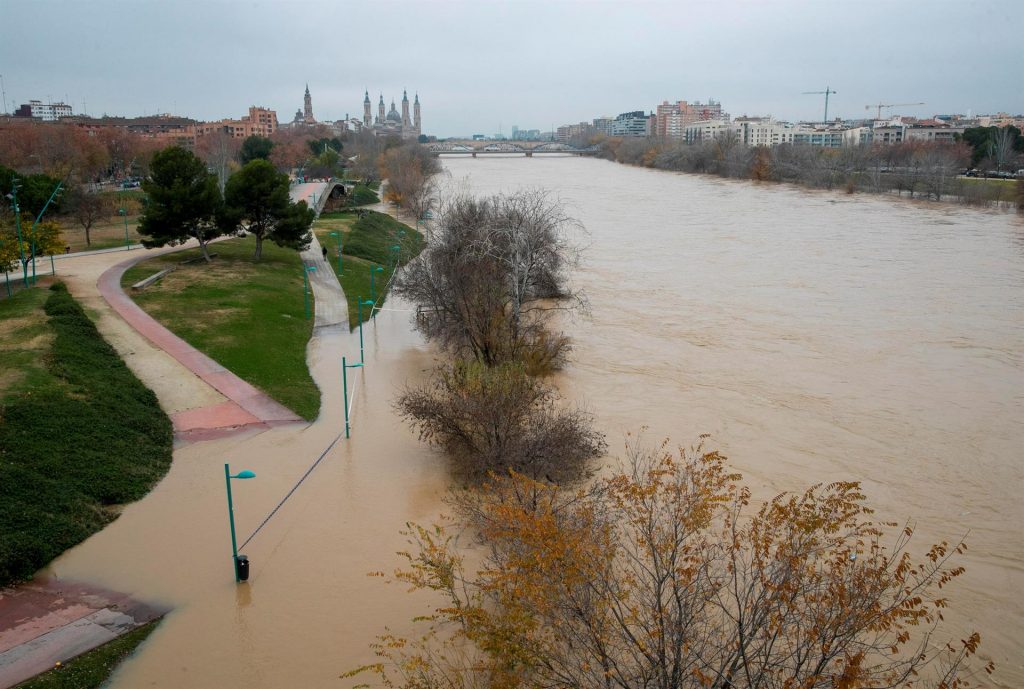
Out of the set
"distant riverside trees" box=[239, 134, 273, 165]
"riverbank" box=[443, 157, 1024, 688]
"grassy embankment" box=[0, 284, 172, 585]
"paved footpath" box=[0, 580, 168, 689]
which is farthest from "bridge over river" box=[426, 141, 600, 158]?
"paved footpath" box=[0, 580, 168, 689]

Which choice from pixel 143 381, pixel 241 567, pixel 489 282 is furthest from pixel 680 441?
pixel 143 381

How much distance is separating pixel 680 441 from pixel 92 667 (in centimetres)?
1275

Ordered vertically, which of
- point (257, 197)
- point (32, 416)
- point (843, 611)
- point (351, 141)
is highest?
point (351, 141)

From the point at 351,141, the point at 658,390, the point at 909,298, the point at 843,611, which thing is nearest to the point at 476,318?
the point at 658,390

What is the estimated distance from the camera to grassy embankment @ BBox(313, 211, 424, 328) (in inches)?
1453

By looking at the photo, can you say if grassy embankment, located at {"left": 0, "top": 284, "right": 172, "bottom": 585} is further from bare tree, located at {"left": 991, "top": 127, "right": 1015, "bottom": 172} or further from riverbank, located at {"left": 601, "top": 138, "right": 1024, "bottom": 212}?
bare tree, located at {"left": 991, "top": 127, "right": 1015, "bottom": 172}

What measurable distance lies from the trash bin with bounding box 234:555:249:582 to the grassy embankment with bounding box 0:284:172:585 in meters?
3.33

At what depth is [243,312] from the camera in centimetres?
2833

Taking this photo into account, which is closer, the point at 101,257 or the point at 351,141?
the point at 101,257

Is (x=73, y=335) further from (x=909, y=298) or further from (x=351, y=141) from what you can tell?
(x=351, y=141)

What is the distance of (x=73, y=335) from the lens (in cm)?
2250

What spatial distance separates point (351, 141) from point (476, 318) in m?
146

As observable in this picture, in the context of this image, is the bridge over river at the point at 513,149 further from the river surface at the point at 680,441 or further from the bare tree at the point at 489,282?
the bare tree at the point at 489,282

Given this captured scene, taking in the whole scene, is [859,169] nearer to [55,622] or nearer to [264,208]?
[264,208]
